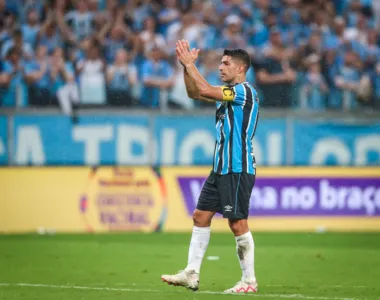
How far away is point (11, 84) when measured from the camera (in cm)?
1686

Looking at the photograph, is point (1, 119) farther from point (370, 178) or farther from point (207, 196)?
point (207, 196)

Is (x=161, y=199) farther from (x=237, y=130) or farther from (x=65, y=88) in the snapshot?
(x=237, y=130)

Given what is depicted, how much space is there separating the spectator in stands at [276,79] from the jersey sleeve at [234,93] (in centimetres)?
843

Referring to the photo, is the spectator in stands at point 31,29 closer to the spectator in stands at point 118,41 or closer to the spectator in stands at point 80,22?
the spectator in stands at point 80,22

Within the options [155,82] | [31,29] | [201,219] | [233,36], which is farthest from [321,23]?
[201,219]

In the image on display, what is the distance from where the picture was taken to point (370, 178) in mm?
16922

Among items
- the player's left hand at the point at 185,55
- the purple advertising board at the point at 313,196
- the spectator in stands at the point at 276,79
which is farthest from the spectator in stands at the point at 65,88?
the player's left hand at the point at 185,55

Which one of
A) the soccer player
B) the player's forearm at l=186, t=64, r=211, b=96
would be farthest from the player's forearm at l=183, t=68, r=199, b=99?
the player's forearm at l=186, t=64, r=211, b=96

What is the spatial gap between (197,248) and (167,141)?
27.8ft

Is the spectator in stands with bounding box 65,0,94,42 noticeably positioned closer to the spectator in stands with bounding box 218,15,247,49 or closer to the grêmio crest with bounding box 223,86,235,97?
the spectator in stands with bounding box 218,15,247,49

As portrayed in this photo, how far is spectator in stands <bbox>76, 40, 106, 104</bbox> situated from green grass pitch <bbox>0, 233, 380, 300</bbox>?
8.87 ft

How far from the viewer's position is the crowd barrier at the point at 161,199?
1625 cm

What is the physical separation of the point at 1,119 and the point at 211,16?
5045 mm

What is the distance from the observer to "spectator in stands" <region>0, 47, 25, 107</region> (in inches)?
664
